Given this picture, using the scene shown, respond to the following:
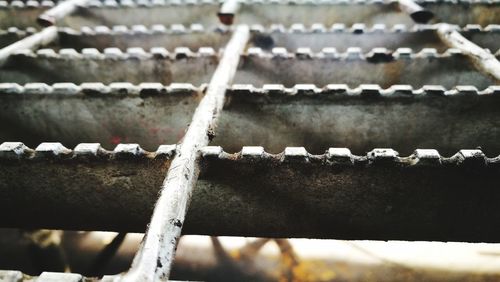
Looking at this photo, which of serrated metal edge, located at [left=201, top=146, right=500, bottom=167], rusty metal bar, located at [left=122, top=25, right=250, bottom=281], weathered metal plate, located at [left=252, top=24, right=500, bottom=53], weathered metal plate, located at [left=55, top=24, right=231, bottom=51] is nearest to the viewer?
rusty metal bar, located at [left=122, top=25, right=250, bottom=281]

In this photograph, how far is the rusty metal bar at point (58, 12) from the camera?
10.5 ft

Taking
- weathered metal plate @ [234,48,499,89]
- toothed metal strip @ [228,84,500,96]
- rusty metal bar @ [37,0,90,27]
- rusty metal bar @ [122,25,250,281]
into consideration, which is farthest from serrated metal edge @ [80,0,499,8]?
rusty metal bar @ [122,25,250,281]

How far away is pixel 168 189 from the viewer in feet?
4.10

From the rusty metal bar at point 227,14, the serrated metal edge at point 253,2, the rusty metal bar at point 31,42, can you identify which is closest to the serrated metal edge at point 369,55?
the rusty metal bar at point 227,14

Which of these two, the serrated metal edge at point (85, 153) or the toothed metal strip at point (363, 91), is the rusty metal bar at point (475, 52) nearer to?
the toothed metal strip at point (363, 91)

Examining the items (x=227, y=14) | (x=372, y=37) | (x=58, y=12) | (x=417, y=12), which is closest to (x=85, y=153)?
(x=227, y=14)

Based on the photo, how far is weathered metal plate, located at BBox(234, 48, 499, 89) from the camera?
2.37 metres

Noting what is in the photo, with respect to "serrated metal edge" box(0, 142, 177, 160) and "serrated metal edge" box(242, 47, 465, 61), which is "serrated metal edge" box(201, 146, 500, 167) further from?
"serrated metal edge" box(242, 47, 465, 61)

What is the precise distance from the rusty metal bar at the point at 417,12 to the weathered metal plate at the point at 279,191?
6.87 feet

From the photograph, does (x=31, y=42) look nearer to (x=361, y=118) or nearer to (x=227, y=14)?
(x=227, y=14)

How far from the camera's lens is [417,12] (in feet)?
10.0

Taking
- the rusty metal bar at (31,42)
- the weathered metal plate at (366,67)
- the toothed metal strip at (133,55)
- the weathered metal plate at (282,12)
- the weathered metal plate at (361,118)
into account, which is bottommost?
the weathered metal plate at (361,118)

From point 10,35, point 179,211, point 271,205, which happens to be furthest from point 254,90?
point 10,35

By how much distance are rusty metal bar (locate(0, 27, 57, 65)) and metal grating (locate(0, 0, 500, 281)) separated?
14 millimetres
